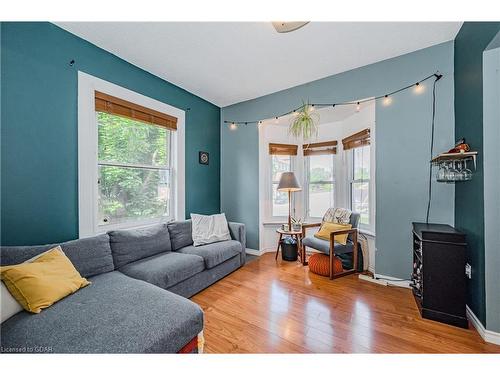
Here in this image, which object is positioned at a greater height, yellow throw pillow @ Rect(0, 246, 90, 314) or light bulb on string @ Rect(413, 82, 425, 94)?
light bulb on string @ Rect(413, 82, 425, 94)

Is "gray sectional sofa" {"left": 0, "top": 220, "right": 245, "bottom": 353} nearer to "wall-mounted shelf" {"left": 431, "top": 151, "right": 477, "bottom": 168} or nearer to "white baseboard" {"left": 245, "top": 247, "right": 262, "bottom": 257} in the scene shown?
"white baseboard" {"left": 245, "top": 247, "right": 262, "bottom": 257}

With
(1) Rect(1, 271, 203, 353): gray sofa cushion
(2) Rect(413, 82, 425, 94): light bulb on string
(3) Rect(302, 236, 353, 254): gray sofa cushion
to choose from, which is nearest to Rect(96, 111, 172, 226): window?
(1) Rect(1, 271, 203, 353): gray sofa cushion

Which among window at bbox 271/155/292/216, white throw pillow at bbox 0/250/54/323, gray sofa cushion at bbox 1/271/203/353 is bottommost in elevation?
gray sofa cushion at bbox 1/271/203/353

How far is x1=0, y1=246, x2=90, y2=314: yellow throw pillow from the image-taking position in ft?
4.17

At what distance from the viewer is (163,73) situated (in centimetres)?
286

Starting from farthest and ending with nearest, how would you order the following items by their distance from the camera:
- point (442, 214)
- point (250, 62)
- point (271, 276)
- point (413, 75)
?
point (271, 276)
point (250, 62)
point (413, 75)
point (442, 214)

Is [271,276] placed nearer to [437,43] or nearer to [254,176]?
[254,176]

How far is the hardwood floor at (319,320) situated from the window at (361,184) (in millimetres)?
1044

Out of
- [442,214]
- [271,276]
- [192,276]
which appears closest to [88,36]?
[192,276]

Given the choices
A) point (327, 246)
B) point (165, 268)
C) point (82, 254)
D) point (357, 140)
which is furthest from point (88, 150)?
point (357, 140)

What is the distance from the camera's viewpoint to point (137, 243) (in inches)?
90.0

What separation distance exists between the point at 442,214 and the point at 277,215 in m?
2.38

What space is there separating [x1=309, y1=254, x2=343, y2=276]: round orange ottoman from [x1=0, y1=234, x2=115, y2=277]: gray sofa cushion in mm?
2405

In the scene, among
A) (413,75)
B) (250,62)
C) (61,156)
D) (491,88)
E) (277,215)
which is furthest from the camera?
(277,215)
